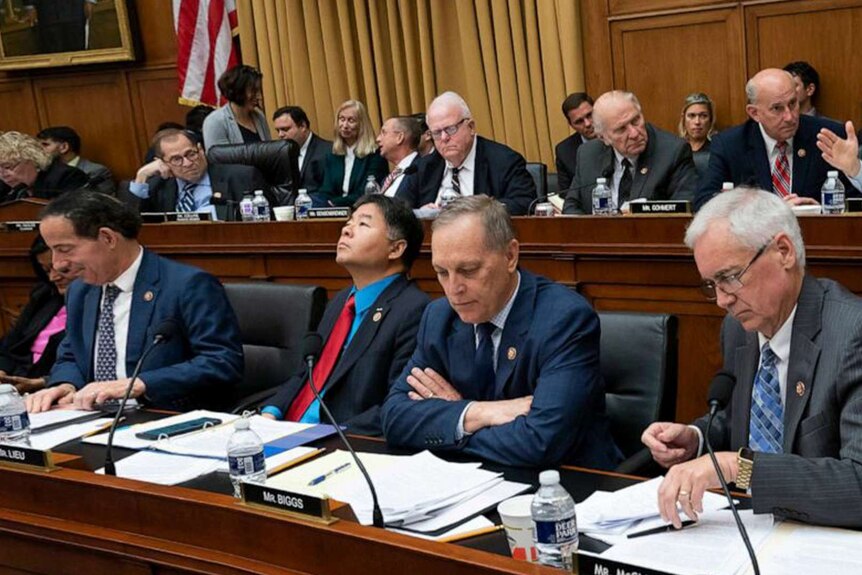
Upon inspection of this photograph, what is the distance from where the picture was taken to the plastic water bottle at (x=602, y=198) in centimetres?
464

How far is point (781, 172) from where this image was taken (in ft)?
14.5

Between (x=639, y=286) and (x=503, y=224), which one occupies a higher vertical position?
(x=503, y=224)

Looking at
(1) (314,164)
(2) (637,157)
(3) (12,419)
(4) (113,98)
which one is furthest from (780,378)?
(4) (113,98)

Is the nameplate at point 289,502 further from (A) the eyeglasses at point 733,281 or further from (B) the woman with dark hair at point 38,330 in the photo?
(B) the woman with dark hair at point 38,330

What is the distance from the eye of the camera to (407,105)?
744 centimetres

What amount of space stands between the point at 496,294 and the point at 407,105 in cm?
501

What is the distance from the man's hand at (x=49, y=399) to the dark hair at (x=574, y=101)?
3.79 m

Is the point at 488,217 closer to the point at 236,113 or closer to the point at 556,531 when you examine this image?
the point at 556,531

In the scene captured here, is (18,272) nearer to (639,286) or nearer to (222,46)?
(222,46)

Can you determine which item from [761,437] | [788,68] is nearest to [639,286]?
[761,437]

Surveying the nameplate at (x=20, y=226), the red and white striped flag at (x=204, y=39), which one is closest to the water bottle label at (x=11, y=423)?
the nameplate at (x=20, y=226)

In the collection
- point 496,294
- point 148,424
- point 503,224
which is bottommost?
point 148,424

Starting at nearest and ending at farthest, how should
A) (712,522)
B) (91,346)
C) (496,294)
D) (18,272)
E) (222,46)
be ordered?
(712,522)
(496,294)
(91,346)
(18,272)
(222,46)

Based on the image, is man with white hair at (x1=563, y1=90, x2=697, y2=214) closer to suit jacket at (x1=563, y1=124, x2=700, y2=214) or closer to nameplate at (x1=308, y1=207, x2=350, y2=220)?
suit jacket at (x1=563, y1=124, x2=700, y2=214)
